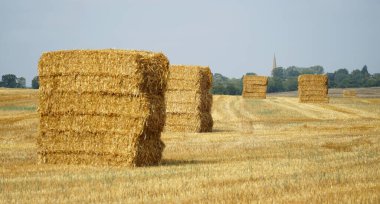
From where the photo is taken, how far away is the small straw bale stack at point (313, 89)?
167 feet

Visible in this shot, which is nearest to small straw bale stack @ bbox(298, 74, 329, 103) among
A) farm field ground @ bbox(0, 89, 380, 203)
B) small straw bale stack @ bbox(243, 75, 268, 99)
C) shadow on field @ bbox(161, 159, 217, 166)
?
small straw bale stack @ bbox(243, 75, 268, 99)

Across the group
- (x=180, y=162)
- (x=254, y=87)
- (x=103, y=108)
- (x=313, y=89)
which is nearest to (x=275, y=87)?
(x=254, y=87)

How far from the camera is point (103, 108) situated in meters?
15.7

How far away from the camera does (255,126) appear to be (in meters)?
29.6

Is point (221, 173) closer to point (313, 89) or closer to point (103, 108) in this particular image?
point (103, 108)

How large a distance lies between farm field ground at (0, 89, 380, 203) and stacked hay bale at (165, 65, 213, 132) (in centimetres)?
250

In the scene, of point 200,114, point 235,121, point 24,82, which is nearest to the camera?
point 200,114

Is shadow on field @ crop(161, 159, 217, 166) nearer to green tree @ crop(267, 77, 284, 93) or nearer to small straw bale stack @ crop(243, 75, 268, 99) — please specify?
small straw bale stack @ crop(243, 75, 268, 99)

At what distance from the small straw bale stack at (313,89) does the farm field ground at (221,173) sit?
26966mm

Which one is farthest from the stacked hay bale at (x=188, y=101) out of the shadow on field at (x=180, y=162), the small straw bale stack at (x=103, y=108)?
the small straw bale stack at (x=103, y=108)

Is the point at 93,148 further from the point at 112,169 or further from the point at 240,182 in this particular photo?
the point at 240,182

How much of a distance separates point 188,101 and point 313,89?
83.8 feet

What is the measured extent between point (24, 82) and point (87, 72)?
10029 cm

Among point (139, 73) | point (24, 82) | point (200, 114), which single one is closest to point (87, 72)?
point (139, 73)
